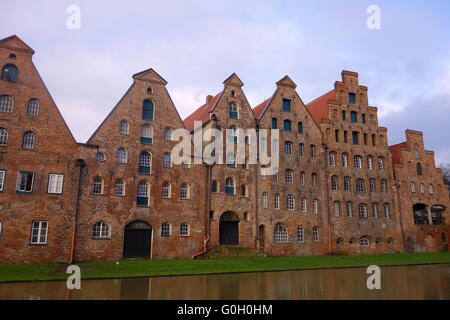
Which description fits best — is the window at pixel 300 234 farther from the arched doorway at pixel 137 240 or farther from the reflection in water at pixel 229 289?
the reflection in water at pixel 229 289

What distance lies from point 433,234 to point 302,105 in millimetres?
23744

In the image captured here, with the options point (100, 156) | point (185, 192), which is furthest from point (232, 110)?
point (100, 156)

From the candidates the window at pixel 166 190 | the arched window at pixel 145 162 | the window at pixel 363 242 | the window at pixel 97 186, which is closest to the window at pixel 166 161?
the arched window at pixel 145 162

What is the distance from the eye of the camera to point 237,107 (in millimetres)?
36406

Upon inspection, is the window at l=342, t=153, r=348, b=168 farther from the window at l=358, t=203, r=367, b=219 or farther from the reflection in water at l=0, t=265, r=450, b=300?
the reflection in water at l=0, t=265, r=450, b=300

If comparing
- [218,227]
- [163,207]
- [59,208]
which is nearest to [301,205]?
[218,227]

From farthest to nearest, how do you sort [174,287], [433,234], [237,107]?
[433,234] → [237,107] → [174,287]

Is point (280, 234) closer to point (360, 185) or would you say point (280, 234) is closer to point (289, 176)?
point (289, 176)

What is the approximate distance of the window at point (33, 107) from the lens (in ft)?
90.5

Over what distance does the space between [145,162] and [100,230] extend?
22.6ft

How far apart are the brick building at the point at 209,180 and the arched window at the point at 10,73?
15 centimetres

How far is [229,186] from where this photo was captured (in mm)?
34344
